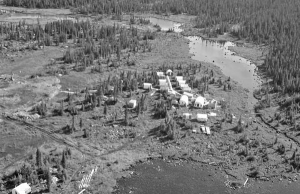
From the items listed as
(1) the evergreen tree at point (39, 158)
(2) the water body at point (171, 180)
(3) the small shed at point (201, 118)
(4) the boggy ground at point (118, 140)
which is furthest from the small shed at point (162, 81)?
(1) the evergreen tree at point (39, 158)

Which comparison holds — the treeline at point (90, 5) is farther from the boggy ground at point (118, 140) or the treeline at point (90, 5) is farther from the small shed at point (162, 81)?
the boggy ground at point (118, 140)

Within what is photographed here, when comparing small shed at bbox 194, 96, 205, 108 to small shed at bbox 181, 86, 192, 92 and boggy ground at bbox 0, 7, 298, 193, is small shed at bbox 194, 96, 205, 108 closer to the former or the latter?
boggy ground at bbox 0, 7, 298, 193

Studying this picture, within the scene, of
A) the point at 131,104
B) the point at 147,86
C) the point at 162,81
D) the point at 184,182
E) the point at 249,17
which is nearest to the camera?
the point at 184,182

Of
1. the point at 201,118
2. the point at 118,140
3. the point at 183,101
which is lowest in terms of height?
the point at 118,140

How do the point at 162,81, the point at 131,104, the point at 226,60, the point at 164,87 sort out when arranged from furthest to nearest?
the point at 226,60 → the point at 162,81 → the point at 164,87 → the point at 131,104

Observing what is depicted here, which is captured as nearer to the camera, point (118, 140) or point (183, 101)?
point (118, 140)

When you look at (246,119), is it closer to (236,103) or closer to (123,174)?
(236,103)

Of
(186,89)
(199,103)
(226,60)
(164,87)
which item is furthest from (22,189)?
(226,60)

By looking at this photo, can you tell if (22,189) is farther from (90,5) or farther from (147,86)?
(90,5)
